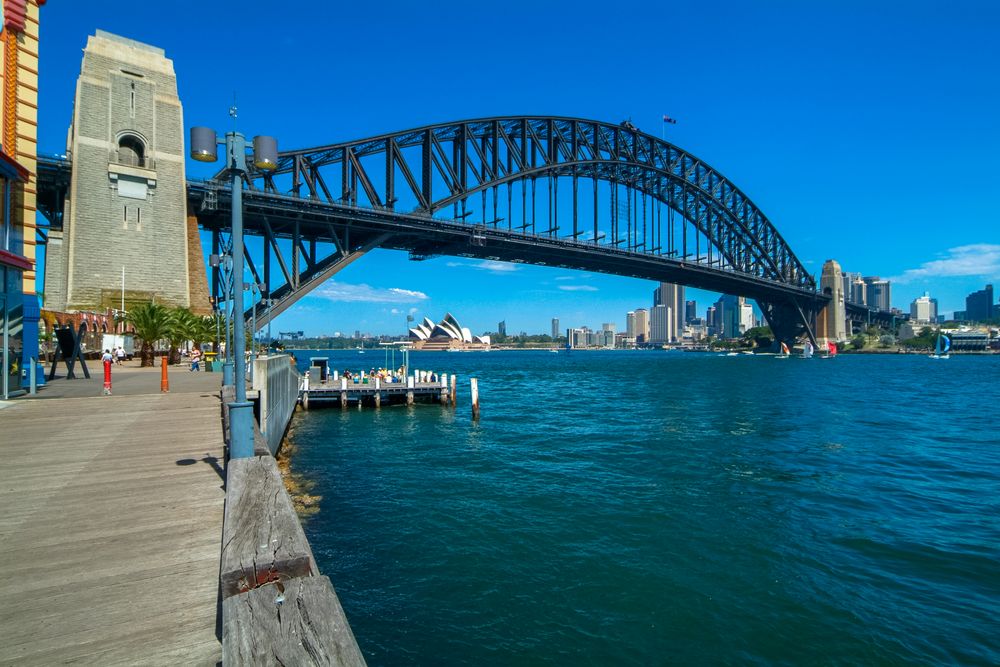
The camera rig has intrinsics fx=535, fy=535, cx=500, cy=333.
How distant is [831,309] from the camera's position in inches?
4931

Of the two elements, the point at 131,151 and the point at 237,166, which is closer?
the point at 237,166

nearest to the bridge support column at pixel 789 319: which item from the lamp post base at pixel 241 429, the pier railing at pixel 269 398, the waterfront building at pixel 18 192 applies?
the pier railing at pixel 269 398

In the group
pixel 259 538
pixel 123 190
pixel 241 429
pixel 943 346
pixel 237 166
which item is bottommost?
pixel 259 538

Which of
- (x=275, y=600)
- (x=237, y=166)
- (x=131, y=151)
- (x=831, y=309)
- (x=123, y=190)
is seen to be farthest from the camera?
(x=831, y=309)

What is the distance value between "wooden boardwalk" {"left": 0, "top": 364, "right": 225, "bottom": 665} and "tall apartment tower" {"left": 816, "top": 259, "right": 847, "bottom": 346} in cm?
14014

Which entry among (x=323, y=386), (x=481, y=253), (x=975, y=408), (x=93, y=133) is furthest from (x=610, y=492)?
(x=481, y=253)

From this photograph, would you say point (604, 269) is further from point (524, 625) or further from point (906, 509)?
point (524, 625)

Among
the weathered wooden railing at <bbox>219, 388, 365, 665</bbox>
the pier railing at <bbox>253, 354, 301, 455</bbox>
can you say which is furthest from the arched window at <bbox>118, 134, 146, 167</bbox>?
the weathered wooden railing at <bbox>219, 388, 365, 665</bbox>

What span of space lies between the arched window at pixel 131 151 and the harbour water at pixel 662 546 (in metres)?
31.9

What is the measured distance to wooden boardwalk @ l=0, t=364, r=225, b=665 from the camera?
3.75 meters

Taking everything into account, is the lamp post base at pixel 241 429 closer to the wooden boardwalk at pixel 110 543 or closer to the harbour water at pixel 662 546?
the wooden boardwalk at pixel 110 543

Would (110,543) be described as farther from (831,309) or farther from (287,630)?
(831,309)

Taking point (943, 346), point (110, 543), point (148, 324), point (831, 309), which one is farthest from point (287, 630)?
point (943, 346)

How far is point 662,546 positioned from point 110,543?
9.31m
